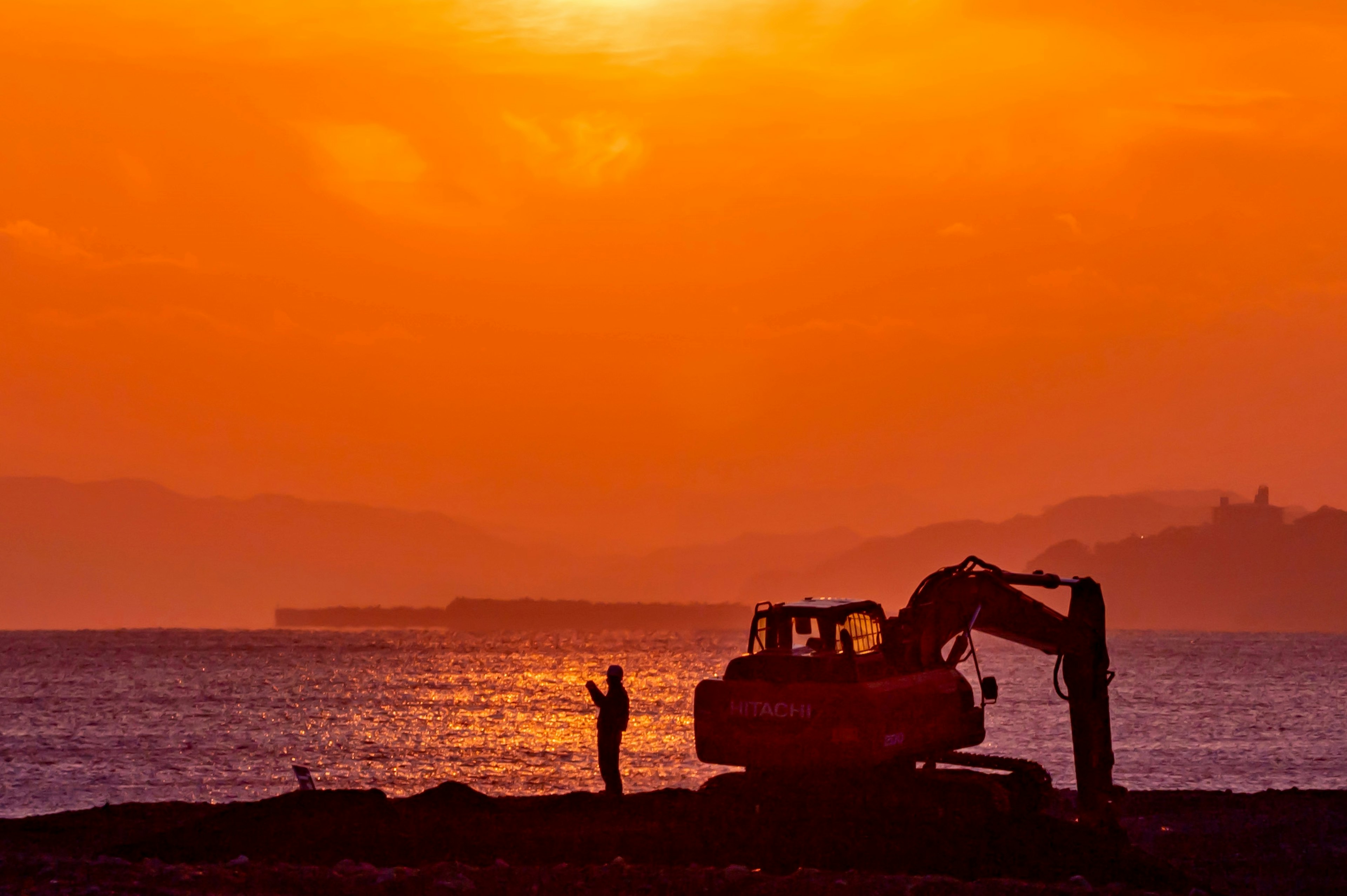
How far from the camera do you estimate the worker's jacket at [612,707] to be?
90.1ft

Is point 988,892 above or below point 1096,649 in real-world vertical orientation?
below

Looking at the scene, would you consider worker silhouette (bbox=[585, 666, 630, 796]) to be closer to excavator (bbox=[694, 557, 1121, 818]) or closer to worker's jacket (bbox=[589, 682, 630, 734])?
worker's jacket (bbox=[589, 682, 630, 734])

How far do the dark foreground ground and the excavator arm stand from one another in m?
1.25

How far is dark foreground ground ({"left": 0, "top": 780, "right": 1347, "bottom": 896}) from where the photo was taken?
19188mm

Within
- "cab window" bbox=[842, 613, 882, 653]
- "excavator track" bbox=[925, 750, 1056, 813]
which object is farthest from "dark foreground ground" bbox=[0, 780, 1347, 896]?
"cab window" bbox=[842, 613, 882, 653]

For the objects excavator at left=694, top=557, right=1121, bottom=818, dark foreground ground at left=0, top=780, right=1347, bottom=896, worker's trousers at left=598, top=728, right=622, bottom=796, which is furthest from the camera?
worker's trousers at left=598, top=728, right=622, bottom=796

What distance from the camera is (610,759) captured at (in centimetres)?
2800

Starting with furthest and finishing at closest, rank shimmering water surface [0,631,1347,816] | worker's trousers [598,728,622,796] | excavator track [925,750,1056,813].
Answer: shimmering water surface [0,631,1347,816], worker's trousers [598,728,622,796], excavator track [925,750,1056,813]

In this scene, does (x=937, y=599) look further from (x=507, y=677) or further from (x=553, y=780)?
(x=507, y=677)

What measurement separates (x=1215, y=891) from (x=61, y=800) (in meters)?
26.9

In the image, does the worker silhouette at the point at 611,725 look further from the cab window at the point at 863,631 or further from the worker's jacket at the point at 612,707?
the cab window at the point at 863,631

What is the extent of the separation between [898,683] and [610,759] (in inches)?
239

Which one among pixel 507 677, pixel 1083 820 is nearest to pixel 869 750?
pixel 1083 820

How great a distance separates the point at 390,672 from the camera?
141625 mm
